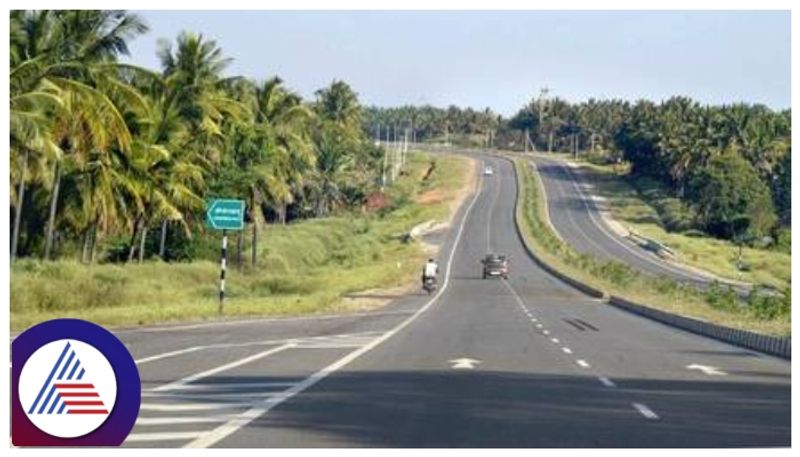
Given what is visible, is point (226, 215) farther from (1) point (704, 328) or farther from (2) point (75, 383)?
(2) point (75, 383)

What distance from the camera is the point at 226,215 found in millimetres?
44594

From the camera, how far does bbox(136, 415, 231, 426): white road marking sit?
1330 centimetres

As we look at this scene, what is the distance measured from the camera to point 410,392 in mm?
17984

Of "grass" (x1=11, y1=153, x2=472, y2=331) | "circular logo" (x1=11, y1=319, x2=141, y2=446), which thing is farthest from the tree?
"circular logo" (x1=11, y1=319, x2=141, y2=446)

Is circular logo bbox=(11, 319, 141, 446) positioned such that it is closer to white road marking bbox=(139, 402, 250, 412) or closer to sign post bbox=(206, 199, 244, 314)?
white road marking bbox=(139, 402, 250, 412)

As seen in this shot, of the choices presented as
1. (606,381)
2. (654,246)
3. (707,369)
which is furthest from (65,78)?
(654,246)

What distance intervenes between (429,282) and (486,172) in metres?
112

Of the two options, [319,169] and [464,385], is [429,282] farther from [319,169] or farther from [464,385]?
[319,169]

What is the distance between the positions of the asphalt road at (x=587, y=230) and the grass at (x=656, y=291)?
7.78 ft

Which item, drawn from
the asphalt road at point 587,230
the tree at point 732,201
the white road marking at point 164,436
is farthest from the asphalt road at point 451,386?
the tree at point 732,201

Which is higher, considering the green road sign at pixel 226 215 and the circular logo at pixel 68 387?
the green road sign at pixel 226 215

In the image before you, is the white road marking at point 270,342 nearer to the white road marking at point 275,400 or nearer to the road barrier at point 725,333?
the white road marking at point 275,400

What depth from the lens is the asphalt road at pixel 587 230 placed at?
9312 cm

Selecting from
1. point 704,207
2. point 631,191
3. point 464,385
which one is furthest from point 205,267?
point 631,191
